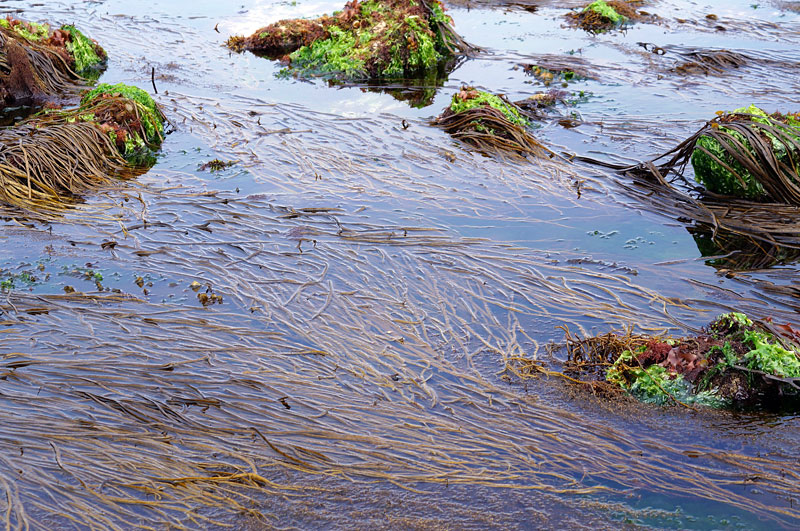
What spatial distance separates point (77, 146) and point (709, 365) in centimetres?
560

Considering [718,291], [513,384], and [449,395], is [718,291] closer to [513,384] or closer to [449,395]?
[513,384]

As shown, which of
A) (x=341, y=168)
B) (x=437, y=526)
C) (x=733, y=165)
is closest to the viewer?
(x=437, y=526)

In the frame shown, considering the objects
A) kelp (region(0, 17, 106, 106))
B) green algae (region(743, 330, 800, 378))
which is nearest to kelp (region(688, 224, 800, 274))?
green algae (region(743, 330, 800, 378))

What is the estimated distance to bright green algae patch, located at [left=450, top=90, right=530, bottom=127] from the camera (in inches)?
283

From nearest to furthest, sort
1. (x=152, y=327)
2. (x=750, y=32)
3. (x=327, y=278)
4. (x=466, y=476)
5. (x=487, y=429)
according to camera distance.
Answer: (x=466, y=476) < (x=487, y=429) < (x=152, y=327) < (x=327, y=278) < (x=750, y=32)

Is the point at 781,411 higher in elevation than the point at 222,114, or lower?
lower

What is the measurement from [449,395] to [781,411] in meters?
1.59

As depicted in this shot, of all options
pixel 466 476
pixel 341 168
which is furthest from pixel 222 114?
pixel 466 476

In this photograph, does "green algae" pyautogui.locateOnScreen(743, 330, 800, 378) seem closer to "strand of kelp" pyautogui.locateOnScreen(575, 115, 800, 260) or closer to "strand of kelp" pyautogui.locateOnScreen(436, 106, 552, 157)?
"strand of kelp" pyautogui.locateOnScreen(575, 115, 800, 260)

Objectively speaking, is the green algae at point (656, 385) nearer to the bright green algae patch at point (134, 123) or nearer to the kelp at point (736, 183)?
the kelp at point (736, 183)

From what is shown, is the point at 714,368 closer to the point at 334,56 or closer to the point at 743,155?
the point at 743,155

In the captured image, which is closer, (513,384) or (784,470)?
(784,470)

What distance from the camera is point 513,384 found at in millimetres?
3729

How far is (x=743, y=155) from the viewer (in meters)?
5.55
